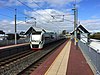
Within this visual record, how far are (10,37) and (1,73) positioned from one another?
205 ft

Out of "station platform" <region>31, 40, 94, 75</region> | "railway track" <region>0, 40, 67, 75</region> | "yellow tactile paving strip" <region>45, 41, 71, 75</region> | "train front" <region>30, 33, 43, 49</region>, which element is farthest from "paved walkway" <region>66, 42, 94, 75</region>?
"train front" <region>30, 33, 43, 49</region>

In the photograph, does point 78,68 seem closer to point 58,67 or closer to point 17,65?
point 58,67

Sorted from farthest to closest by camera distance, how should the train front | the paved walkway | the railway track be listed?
the train front → the railway track → the paved walkway

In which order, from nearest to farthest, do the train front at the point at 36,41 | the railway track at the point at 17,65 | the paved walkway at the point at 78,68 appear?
1. the paved walkway at the point at 78,68
2. the railway track at the point at 17,65
3. the train front at the point at 36,41

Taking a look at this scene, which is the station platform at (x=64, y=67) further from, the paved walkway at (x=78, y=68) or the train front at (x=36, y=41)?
the train front at (x=36, y=41)

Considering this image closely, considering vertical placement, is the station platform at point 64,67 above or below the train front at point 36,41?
below

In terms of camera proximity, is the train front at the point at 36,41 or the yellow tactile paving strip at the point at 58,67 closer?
the yellow tactile paving strip at the point at 58,67

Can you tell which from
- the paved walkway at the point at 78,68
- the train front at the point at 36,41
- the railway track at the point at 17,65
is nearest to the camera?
the paved walkway at the point at 78,68

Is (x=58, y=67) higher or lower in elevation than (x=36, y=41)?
lower

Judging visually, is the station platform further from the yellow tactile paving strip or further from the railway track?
the railway track

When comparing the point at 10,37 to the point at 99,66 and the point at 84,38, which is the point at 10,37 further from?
the point at 99,66

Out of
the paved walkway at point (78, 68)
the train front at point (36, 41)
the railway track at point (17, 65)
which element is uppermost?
the train front at point (36, 41)

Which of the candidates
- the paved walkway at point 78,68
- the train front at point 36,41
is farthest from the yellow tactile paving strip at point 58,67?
the train front at point 36,41

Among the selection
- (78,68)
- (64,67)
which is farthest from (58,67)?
(78,68)
